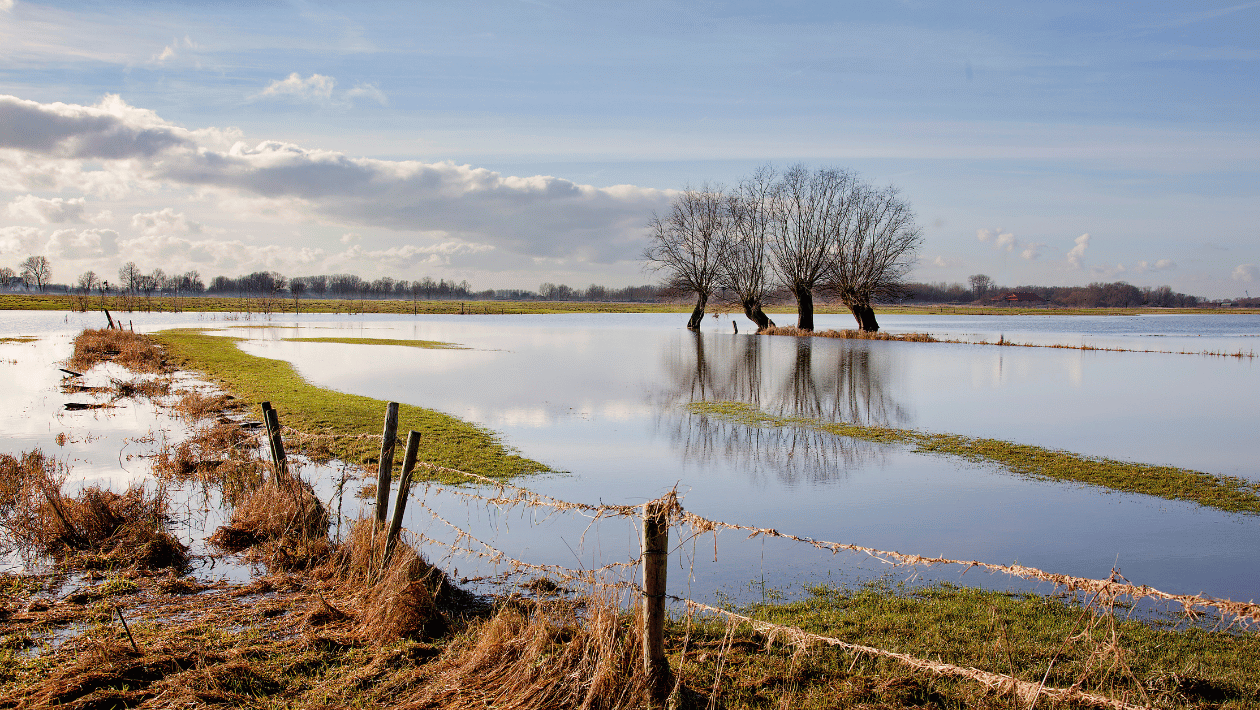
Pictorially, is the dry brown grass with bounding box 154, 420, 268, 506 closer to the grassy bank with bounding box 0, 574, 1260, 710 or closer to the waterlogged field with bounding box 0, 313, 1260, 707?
the waterlogged field with bounding box 0, 313, 1260, 707

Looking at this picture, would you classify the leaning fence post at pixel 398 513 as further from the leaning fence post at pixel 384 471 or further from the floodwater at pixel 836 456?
the floodwater at pixel 836 456

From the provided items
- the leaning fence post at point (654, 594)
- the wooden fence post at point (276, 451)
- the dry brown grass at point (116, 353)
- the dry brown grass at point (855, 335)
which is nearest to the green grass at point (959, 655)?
the leaning fence post at point (654, 594)

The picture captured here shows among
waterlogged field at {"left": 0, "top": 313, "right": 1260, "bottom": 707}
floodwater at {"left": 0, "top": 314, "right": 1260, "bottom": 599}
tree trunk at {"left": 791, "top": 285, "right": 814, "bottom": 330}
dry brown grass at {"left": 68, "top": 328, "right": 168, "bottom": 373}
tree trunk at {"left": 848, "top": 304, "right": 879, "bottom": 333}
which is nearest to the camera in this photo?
waterlogged field at {"left": 0, "top": 313, "right": 1260, "bottom": 707}

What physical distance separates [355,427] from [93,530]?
7452mm

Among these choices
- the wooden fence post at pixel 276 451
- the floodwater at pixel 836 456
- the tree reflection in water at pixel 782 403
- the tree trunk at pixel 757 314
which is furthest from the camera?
the tree trunk at pixel 757 314

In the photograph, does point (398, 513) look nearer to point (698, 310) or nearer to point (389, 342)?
point (389, 342)

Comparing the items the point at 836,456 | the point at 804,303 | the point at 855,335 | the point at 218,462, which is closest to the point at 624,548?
the point at 836,456

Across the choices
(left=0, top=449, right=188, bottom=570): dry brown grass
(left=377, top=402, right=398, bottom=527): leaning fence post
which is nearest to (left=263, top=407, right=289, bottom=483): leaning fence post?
(left=0, top=449, right=188, bottom=570): dry brown grass

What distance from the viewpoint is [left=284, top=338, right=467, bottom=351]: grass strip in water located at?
44.2m

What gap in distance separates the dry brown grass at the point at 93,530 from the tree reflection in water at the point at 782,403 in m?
8.80

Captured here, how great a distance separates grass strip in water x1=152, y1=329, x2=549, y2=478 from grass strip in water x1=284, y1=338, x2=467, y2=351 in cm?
1627

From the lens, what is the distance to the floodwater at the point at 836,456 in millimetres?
8828

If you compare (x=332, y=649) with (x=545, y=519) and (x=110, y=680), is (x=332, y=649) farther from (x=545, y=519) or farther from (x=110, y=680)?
(x=545, y=519)

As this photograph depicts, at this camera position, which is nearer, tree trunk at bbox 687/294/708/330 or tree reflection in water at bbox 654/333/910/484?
tree reflection in water at bbox 654/333/910/484
